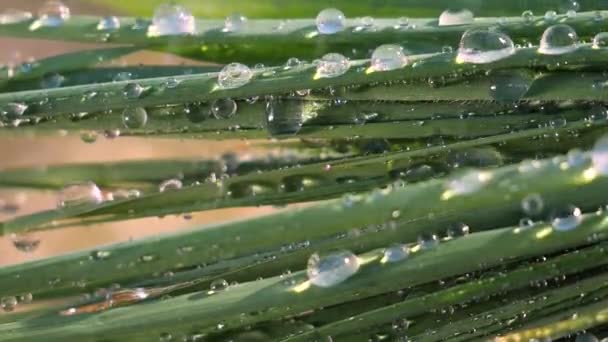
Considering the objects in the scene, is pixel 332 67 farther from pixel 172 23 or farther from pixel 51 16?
pixel 51 16

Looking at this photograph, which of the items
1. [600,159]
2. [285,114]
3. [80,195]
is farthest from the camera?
[80,195]

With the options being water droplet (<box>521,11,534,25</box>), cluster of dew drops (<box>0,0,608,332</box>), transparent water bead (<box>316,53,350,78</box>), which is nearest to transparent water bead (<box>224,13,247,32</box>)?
cluster of dew drops (<box>0,0,608,332</box>)

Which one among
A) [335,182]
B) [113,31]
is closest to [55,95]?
[113,31]

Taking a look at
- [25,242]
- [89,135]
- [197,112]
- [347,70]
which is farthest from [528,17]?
[25,242]

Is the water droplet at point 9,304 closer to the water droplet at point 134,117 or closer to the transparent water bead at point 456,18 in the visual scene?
the water droplet at point 134,117

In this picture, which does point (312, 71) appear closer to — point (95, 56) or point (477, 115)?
point (477, 115)

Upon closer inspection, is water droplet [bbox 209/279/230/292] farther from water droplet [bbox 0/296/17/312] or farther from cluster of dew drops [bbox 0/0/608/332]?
water droplet [bbox 0/296/17/312]

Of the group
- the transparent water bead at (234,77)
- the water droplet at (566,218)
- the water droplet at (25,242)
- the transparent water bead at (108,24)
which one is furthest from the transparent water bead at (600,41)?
the water droplet at (25,242)
